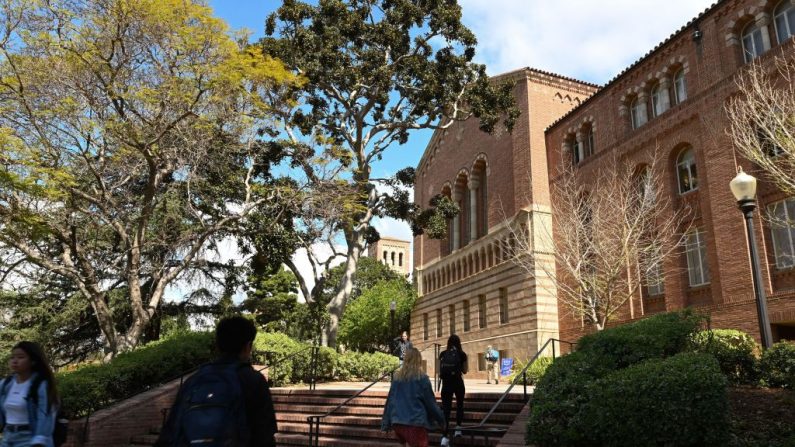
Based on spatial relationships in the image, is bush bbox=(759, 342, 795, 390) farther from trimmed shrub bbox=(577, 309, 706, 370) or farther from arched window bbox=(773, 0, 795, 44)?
arched window bbox=(773, 0, 795, 44)

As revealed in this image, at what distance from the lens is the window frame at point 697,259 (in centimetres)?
1961

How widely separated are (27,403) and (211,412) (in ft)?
8.45

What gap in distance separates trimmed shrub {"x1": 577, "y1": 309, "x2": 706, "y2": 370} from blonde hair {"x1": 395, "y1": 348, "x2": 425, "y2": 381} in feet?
12.3

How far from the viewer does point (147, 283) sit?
2339 cm

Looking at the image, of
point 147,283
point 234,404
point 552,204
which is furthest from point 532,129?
point 234,404

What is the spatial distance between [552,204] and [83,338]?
2201cm

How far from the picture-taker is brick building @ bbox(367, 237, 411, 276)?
95.3 m

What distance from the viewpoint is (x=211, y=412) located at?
2773mm

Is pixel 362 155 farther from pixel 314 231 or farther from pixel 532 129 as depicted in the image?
pixel 532 129

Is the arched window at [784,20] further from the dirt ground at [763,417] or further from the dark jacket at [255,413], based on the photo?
the dark jacket at [255,413]

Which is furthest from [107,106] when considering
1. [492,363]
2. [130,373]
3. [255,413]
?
[492,363]

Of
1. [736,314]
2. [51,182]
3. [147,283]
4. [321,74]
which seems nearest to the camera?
[51,182]

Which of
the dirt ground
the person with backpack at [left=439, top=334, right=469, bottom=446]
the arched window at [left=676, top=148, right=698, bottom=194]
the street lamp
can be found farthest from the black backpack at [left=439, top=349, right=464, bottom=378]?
the arched window at [left=676, top=148, right=698, bottom=194]

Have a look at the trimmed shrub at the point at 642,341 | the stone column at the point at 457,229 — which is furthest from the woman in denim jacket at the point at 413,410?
the stone column at the point at 457,229
